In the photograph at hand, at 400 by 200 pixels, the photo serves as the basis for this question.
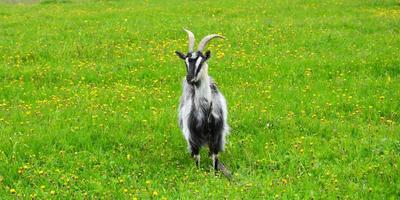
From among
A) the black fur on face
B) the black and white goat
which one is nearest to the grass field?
the black and white goat

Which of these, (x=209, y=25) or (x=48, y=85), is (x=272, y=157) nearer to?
(x=48, y=85)

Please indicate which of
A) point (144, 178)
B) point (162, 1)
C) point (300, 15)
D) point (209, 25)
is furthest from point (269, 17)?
point (144, 178)

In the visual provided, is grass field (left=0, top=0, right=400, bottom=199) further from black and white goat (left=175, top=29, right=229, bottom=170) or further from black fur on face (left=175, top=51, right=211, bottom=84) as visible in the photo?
black fur on face (left=175, top=51, right=211, bottom=84)

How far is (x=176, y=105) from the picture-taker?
43.7 feet

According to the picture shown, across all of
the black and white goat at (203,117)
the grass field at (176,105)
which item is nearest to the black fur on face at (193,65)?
the black and white goat at (203,117)

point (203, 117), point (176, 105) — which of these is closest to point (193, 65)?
point (203, 117)

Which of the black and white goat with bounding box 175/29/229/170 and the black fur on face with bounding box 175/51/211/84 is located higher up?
the black fur on face with bounding box 175/51/211/84

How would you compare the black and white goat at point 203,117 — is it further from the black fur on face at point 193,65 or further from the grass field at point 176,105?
the grass field at point 176,105

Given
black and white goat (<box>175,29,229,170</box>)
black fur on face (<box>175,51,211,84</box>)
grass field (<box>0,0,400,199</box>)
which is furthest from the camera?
black and white goat (<box>175,29,229,170</box>)

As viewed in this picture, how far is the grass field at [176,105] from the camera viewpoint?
29.9ft

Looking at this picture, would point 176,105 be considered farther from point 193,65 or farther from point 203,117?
point 193,65

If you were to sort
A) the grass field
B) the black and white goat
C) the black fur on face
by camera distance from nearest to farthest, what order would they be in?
the grass field, the black fur on face, the black and white goat

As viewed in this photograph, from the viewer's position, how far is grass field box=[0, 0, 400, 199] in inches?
359

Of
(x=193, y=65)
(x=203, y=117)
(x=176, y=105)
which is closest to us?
(x=193, y=65)
